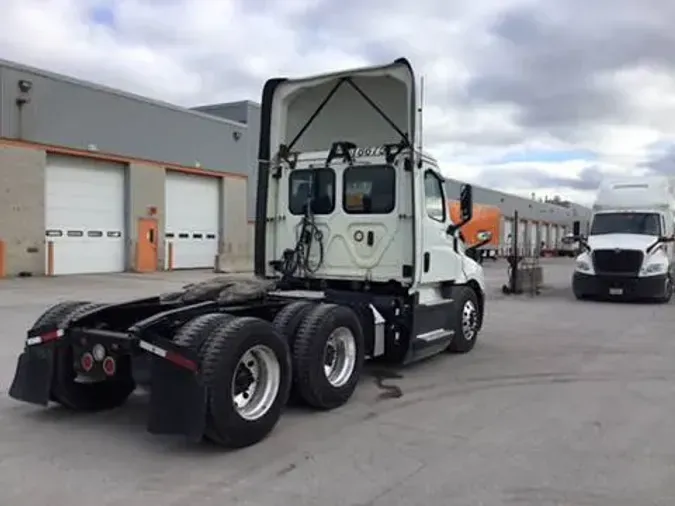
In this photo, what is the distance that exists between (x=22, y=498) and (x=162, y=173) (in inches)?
1014

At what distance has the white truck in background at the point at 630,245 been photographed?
57.1 feet

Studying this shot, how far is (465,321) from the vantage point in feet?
31.4

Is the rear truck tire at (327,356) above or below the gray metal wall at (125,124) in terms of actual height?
below

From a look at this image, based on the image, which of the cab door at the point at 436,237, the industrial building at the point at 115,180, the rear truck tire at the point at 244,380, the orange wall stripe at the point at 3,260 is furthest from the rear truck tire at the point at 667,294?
the orange wall stripe at the point at 3,260

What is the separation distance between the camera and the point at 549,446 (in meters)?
5.41

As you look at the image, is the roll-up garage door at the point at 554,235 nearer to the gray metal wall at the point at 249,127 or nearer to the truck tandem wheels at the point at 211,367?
the gray metal wall at the point at 249,127

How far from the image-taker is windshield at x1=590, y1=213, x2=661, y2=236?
720 inches

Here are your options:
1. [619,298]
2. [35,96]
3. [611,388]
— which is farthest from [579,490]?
[35,96]

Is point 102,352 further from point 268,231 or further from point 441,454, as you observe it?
point 268,231

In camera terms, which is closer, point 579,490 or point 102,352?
point 579,490

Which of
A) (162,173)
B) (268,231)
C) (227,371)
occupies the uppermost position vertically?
(162,173)

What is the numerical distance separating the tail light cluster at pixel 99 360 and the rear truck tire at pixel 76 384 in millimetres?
56

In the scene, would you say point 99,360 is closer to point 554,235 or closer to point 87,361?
point 87,361

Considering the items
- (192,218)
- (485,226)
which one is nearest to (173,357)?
(192,218)
